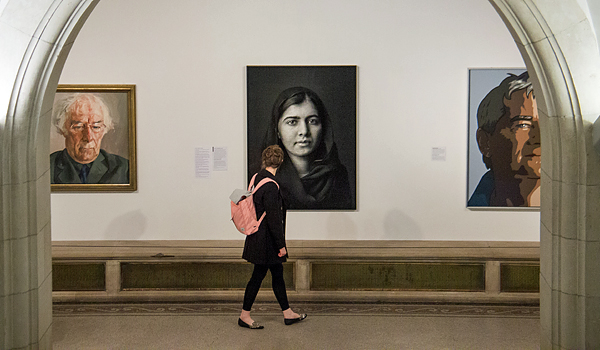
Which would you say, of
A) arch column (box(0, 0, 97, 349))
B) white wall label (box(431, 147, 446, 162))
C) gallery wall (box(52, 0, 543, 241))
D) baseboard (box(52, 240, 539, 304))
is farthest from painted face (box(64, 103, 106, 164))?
white wall label (box(431, 147, 446, 162))

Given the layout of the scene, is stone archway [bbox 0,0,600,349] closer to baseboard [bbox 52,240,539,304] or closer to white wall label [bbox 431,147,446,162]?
baseboard [bbox 52,240,539,304]

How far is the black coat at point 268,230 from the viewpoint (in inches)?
192

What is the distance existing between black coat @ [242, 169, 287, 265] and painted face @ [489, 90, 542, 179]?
9.28 feet

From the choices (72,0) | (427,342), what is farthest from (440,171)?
(72,0)

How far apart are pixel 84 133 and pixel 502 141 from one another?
15.9 feet

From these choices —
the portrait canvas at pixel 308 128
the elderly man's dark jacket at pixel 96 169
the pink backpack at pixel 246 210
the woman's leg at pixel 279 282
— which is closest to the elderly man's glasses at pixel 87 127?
the elderly man's dark jacket at pixel 96 169

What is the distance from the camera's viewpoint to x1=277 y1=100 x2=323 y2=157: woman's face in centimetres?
629

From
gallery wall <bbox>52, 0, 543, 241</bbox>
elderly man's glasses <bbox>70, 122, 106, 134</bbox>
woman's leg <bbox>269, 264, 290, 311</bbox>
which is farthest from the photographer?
elderly man's glasses <bbox>70, 122, 106, 134</bbox>

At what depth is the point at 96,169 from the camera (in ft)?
20.8

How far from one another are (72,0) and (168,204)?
3.68 metres

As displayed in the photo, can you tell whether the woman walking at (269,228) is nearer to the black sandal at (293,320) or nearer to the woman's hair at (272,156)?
the woman's hair at (272,156)

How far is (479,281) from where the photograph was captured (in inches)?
232

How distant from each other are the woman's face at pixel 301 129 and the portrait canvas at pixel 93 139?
177 centimetres

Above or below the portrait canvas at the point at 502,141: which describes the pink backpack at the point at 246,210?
below
